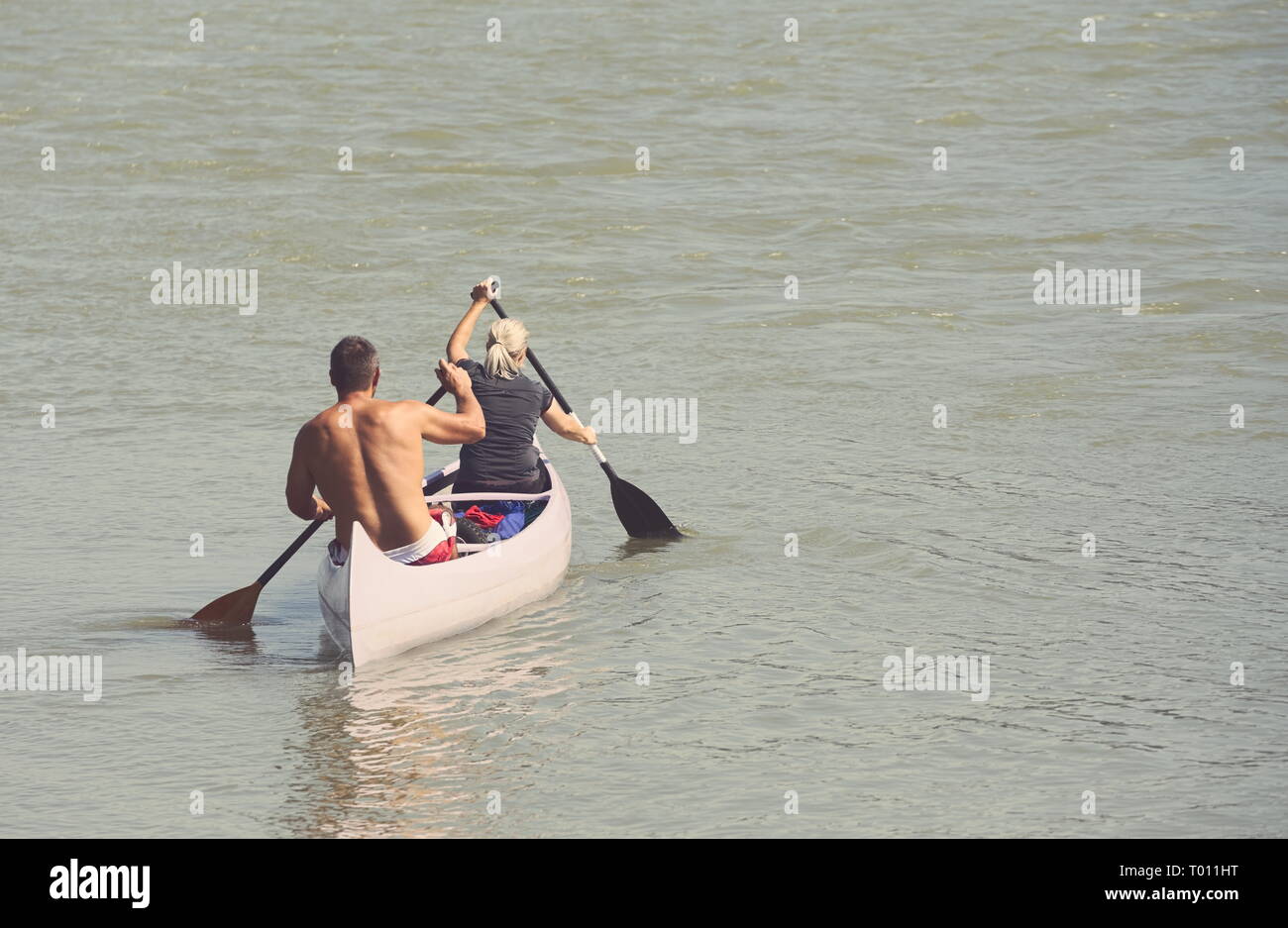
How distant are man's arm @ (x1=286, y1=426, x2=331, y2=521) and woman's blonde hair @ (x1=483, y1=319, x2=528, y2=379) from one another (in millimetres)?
1273

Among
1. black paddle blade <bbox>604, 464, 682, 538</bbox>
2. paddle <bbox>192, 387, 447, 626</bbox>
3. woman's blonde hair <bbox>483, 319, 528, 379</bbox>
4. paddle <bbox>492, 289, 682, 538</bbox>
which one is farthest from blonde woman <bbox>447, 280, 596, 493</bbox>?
paddle <bbox>192, 387, 447, 626</bbox>

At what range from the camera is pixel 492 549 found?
8.46 meters

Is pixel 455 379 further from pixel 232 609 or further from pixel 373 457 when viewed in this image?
pixel 232 609

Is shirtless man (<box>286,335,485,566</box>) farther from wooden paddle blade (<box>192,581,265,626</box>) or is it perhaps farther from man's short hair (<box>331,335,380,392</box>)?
wooden paddle blade (<box>192,581,265,626</box>)


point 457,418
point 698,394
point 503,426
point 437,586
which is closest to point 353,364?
point 457,418

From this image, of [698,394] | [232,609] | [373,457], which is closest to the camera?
[373,457]

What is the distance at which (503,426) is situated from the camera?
9094 millimetres

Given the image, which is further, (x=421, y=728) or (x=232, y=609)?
(x=232, y=609)

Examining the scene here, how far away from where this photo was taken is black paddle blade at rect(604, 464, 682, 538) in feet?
32.9

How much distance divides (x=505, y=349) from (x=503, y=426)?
429 millimetres

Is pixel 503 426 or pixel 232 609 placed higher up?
pixel 503 426
